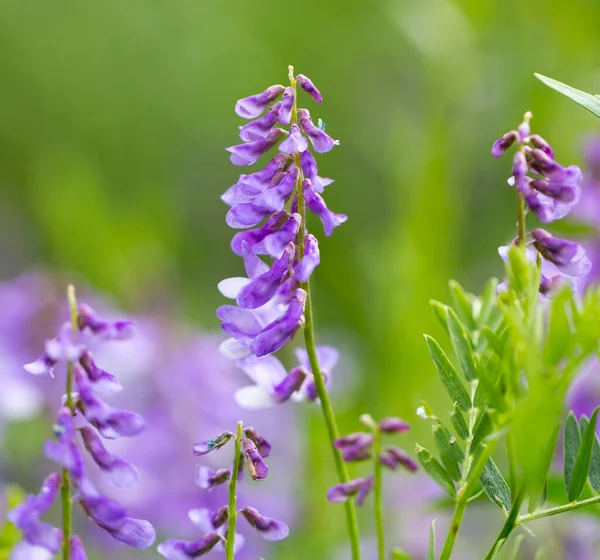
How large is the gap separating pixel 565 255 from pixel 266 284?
19 cm

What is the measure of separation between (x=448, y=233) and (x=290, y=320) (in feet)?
6.11

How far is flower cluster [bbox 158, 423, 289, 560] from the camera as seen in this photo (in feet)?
1.97

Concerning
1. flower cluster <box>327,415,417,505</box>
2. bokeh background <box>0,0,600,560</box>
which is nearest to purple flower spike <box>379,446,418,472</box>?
flower cluster <box>327,415,417,505</box>

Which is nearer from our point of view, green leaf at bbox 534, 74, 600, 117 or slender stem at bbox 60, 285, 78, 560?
slender stem at bbox 60, 285, 78, 560

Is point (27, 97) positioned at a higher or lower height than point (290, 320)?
higher

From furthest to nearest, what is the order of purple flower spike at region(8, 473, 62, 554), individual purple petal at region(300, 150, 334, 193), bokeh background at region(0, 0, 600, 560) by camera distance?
bokeh background at region(0, 0, 600, 560) → individual purple petal at region(300, 150, 334, 193) → purple flower spike at region(8, 473, 62, 554)

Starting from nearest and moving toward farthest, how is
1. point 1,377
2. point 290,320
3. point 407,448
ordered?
point 290,320 → point 1,377 → point 407,448

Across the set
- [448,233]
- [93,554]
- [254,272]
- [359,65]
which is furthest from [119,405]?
[359,65]

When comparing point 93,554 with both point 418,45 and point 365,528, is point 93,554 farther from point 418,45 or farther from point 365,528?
point 418,45

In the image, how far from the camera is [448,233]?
2.44 meters

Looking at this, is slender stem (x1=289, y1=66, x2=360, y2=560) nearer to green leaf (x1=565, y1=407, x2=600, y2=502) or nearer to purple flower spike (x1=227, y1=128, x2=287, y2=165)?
purple flower spike (x1=227, y1=128, x2=287, y2=165)

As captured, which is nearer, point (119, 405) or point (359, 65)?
point (119, 405)

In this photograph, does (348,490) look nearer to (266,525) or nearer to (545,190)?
(266,525)

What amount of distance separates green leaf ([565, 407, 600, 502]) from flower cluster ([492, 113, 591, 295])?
10cm
